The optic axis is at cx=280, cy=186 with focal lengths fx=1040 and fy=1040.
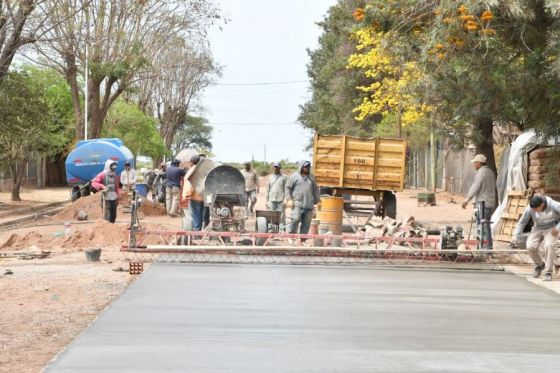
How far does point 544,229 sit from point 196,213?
8.09 metres

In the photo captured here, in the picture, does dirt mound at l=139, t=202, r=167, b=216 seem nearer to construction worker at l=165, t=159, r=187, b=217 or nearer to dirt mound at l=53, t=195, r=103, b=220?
construction worker at l=165, t=159, r=187, b=217

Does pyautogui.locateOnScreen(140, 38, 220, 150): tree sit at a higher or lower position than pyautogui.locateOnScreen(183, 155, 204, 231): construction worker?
higher

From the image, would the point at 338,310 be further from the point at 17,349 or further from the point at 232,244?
the point at 232,244

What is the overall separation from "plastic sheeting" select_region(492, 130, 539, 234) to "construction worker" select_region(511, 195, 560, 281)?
765 cm

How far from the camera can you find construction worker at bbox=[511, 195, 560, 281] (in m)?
15.0

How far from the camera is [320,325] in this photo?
33.7 ft

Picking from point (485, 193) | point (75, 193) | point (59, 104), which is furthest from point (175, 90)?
point (485, 193)

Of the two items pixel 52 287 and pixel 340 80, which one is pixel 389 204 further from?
pixel 340 80

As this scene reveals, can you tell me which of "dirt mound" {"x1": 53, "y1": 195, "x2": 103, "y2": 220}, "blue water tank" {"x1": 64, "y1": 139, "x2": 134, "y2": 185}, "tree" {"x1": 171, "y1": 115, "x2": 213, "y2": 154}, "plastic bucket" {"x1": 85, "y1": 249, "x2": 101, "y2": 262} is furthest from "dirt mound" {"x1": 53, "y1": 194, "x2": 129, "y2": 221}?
"tree" {"x1": 171, "y1": 115, "x2": 213, "y2": 154}

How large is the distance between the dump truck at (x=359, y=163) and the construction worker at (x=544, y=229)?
11.0 metres

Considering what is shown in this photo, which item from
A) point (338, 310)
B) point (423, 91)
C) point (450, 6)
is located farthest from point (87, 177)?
point (338, 310)

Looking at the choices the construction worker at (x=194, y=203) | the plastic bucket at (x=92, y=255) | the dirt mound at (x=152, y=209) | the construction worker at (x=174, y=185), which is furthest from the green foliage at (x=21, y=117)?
the plastic bucket at (x=92, y=255)

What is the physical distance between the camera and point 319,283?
14.2 metres

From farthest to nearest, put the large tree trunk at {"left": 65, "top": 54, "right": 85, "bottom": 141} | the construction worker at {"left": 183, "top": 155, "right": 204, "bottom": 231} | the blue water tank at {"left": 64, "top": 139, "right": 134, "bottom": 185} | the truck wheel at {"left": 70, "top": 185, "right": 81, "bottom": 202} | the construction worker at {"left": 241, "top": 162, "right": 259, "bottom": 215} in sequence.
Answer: the large tree trunk at {"left": 65, "top": 54, "right": 85, "bottom": 141} → the blue water tank at {"left": 64, "top": 139, "right": 134, "bottom": 185} → the truck wheel at {"left": 70, "top": 185, "right": 81, "bottom": 202} → the construction worker at {"left": 241, "top": 162, "right": 259, "bottom": 215} → the construction worker at {"left": 183, "top": 155, "right": 204, "bottom": 231}
